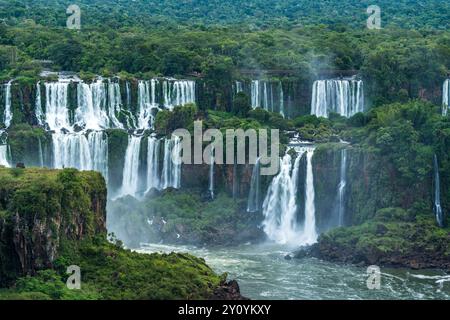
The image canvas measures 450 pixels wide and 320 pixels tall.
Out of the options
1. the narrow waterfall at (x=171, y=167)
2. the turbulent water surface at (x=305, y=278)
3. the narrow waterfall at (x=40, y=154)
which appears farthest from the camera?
the narrow waterfall at (x=40, y=154)

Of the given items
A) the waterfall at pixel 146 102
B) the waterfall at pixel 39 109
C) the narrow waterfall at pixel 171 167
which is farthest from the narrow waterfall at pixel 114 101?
the narrow waterfall at pixel 171 167

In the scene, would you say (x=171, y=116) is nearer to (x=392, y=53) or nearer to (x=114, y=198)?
(x=114, y=198)

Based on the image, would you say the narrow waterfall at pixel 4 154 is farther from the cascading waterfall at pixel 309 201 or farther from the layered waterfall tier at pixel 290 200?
the cascading waterfall at pixel 309 201

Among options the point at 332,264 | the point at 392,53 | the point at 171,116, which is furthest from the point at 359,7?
the point at 332,264

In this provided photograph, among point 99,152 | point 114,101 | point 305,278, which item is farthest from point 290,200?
point 114,101

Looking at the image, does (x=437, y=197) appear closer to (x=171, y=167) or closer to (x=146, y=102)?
(x=171, y=167)
